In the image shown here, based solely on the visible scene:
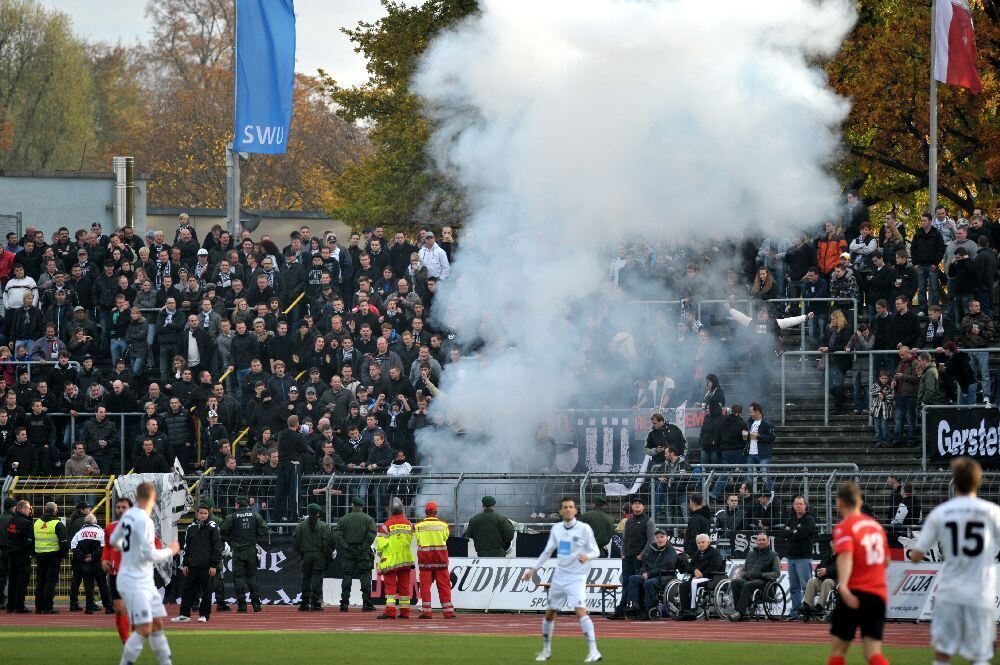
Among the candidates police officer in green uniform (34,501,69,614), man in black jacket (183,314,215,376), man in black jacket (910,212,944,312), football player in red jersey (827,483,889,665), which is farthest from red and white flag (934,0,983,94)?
football player in red jersey (827,483,889,665)

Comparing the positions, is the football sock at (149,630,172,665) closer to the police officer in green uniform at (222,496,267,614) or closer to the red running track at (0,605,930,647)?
the red running track at (0,605,930,647)

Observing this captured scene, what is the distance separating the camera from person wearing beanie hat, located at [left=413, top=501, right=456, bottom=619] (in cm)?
2339

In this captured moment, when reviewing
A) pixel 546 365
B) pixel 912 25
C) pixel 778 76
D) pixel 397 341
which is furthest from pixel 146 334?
pixel 912 25

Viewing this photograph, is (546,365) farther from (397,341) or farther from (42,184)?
(42,184)

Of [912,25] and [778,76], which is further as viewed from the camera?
[912,25]

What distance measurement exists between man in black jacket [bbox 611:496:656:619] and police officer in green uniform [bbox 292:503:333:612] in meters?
4.98

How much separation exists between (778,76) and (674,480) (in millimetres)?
6833

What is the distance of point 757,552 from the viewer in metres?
22.2

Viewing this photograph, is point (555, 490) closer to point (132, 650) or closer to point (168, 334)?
point (168, 334)

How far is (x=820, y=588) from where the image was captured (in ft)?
72.4

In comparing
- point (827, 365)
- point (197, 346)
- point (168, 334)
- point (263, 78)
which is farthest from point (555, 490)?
point (263, 78)

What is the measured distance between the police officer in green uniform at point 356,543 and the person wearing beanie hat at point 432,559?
1.23 metres

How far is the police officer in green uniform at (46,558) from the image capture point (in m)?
26.3

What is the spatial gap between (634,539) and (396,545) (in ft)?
11.8
